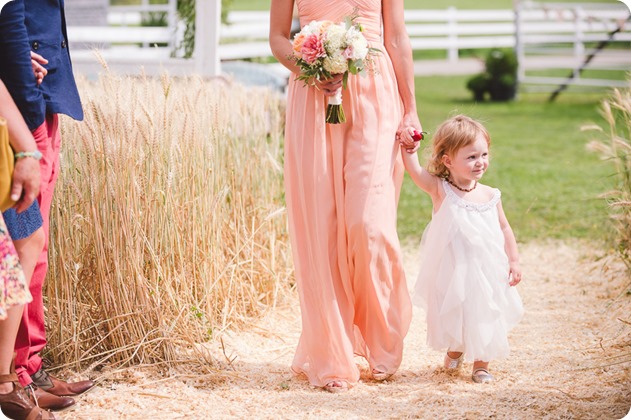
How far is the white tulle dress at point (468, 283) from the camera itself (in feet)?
12.9

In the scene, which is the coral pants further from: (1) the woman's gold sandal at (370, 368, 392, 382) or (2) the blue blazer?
(1) the woman's gold sandal at (370, 368, 392, 382)

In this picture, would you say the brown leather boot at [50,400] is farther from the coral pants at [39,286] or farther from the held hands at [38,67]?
the held hands at [38,67]

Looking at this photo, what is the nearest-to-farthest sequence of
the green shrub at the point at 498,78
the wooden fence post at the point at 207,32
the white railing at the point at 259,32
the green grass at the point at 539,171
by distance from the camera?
the wooden fence post at the point at 207,32 → the green grass at the point at 539,171 → the white railing at the point at 259,32 → the green shrub at the point at 498,78

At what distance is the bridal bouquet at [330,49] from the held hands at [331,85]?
1.2 inches

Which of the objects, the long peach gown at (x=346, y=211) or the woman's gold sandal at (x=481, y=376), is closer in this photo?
the long peach gown at (x=346, y=211)

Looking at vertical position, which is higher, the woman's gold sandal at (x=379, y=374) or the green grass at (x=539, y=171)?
the green grass at (x=539, y=171)

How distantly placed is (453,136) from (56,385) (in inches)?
86.5


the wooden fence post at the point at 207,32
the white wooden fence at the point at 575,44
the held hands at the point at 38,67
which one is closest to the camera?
the held hands at the point at 38,67

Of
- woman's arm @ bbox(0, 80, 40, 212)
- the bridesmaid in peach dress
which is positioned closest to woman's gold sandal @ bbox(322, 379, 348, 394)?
the bridesmaid in peach dress

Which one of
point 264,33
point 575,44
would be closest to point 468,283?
point 264,33

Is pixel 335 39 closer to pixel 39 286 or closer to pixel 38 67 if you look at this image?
pixel 38 67

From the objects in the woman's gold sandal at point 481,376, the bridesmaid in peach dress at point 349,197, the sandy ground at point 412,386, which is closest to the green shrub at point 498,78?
the sandy ground at point 412,386

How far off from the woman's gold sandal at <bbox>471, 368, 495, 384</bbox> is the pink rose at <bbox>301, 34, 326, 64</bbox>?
1.72 m

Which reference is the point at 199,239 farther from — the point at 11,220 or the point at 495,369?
the point at 495,369
